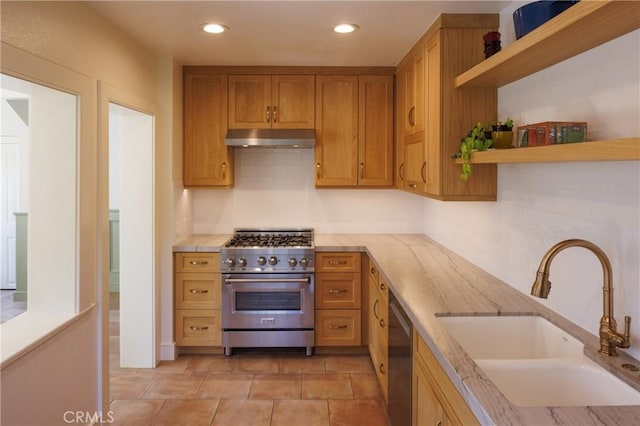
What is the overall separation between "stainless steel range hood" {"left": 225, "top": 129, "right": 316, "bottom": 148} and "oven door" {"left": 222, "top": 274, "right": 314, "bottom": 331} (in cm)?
107

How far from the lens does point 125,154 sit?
136 inches

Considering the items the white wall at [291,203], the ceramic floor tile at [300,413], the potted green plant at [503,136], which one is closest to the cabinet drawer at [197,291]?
the white wall at [291,203]

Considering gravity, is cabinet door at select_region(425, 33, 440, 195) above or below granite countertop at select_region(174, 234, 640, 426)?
above

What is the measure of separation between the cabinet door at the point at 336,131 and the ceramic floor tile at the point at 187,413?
1.95m

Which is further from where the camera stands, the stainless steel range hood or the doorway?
the stainless steel range hood

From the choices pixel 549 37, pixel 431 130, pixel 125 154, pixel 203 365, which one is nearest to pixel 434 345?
pixel 549 37

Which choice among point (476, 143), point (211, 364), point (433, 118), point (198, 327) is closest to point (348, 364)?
point (211, 364)

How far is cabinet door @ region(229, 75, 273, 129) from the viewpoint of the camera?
12.8 feet

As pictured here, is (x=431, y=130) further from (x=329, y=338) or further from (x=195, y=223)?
(x=195, y=223)

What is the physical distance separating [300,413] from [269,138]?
211cm

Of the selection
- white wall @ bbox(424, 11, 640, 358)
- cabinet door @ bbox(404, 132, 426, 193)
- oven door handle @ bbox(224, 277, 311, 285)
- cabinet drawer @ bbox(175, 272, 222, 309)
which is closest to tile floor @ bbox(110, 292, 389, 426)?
cabinet drawer @ bbox(175, 272, 222, 309)

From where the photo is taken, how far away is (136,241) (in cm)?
349

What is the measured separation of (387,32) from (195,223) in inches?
95.0

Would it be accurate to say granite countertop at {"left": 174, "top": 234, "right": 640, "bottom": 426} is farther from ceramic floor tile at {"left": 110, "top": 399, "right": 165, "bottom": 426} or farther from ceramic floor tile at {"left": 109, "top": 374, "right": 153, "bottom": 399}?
ceramic floor tile at {"left": 110, "top": 399, "right": 165, "bottom": 426}
